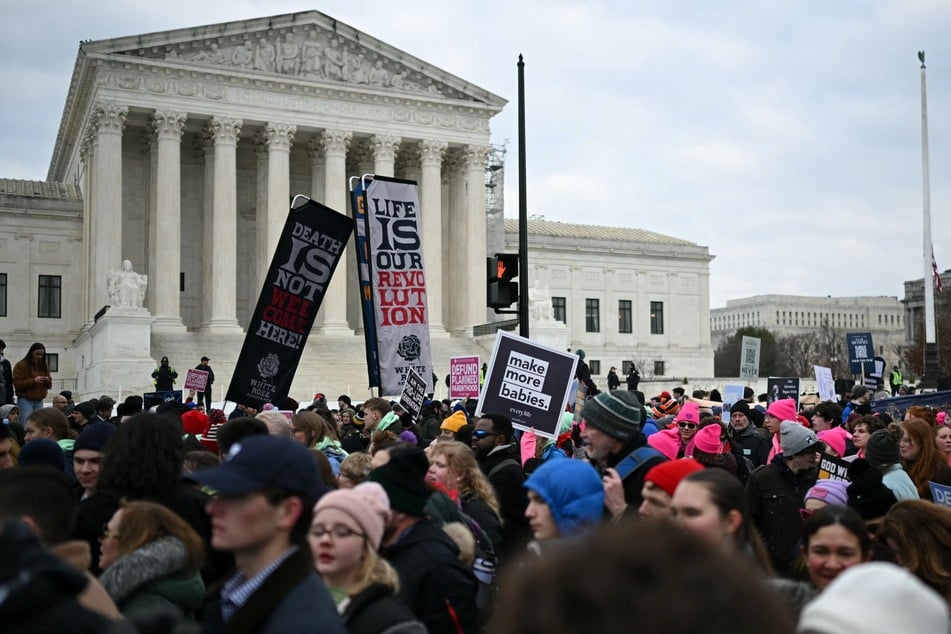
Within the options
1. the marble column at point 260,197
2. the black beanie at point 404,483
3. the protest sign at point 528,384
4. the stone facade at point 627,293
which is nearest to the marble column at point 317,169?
the marble column at point 260,197

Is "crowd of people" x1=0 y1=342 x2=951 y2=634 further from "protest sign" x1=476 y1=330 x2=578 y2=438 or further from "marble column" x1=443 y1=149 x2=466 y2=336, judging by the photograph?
"marble column" x1=443 y1=149 x2=466 y2=336

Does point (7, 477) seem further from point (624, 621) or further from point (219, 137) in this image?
point (219, 137)

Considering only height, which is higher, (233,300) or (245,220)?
(245,220)

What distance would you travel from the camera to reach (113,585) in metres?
4.13

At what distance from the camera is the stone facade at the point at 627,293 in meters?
68.9

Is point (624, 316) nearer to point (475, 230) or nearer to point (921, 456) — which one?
point (475, 230)

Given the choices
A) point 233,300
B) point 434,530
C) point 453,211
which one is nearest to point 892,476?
point 434,530

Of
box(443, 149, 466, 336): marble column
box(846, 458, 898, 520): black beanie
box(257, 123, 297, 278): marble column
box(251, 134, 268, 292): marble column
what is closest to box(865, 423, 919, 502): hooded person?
box(846, 458, 898, 520): black beanie

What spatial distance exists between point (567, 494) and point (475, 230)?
49654 millimetres

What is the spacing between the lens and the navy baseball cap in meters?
3.57

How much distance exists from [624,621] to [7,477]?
3343 mm

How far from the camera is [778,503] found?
7.88 metres

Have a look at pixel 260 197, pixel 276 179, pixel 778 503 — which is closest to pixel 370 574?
pixel 778 503

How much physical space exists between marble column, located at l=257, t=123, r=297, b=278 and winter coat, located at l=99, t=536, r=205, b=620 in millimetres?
45493
